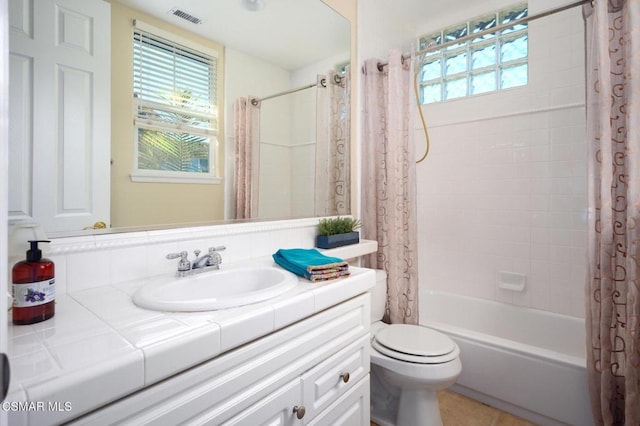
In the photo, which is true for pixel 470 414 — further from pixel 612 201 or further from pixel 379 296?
pixel 612 201

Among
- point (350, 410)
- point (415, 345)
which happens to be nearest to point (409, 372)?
point (415, 345)

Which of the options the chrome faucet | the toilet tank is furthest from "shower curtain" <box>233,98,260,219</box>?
the toilet tank

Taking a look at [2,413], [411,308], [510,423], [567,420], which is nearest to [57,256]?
[2,413]

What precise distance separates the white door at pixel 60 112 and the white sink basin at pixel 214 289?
1.14ft

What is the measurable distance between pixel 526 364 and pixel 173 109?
2.10 meters

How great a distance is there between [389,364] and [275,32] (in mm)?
1715

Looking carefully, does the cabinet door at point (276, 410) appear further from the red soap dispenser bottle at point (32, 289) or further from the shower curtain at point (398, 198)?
the shower curtain at point (398, 198)

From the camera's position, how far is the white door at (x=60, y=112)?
2.94 ft

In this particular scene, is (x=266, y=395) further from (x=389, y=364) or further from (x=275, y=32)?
(x=275, y=32)

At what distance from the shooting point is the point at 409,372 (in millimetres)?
1449

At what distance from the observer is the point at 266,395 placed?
Answer: 33.9 inches

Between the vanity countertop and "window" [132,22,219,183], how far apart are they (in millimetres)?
497

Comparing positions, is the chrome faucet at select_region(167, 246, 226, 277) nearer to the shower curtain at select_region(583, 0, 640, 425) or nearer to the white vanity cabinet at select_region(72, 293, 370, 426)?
the white vanity cabinet at select_region(72, 293, 370, 426)

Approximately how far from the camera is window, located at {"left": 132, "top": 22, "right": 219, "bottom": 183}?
1.17m
